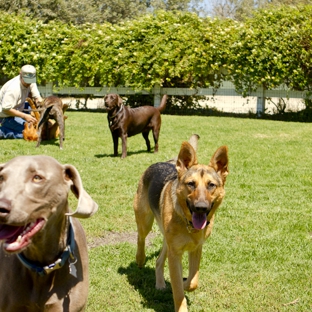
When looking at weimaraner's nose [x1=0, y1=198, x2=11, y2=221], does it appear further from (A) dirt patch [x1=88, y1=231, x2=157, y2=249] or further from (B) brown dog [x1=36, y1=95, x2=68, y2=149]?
(B) brown dog [x1=36, y1=95, x2=68, y2=149]

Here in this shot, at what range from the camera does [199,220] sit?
409 centimetres

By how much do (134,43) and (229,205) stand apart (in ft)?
44.3

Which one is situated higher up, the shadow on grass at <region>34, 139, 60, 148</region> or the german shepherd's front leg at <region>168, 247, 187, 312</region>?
the shadow on grass at <region>34, 139, 60, 148</region>

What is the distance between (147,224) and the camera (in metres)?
5.19

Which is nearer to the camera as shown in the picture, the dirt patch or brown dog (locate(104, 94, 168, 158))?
the dirt patch

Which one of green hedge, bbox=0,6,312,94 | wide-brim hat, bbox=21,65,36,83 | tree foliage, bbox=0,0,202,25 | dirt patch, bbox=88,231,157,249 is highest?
tree foliage, bbox=0,0,202,25

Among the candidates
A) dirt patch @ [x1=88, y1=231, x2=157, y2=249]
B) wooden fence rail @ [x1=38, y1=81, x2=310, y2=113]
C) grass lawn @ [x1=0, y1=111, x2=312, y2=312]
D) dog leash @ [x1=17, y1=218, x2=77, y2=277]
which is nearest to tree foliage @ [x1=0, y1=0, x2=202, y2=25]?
wooden fence rail @ [x1=38, y1=81, x2=310, y2=113]

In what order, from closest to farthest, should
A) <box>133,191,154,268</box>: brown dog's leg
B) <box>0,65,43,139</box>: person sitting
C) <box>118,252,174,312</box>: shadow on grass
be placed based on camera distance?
<box>118,252,174,312</box>: shadow on grass
<box>133,191,154,268</box>: brown dog's leg
<box>0,65,43,139</box>: person sitting

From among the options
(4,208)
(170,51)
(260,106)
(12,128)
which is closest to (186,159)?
(4,208)

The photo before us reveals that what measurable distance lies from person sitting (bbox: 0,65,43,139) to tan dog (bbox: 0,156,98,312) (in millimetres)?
9740

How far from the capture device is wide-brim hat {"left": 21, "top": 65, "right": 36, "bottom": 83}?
12.4 metres

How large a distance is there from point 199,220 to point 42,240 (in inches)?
56.4

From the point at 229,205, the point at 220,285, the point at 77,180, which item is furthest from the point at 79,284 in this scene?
the point at 229,205

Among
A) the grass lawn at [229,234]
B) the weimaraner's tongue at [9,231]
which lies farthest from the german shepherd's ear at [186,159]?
the weimaraner's tongue at [9,231]
